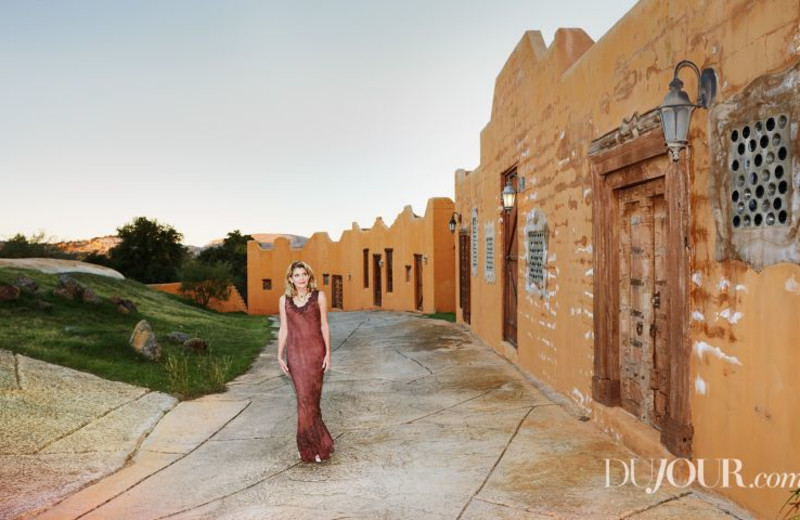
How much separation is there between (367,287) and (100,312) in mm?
16327

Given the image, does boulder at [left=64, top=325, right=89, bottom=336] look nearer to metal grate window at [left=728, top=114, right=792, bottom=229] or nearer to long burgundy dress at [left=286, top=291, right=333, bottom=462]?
long burgundy dress at [left=286, top=291, right=333, bottom=462]

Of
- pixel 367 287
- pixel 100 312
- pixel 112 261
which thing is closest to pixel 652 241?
pixel 100 312

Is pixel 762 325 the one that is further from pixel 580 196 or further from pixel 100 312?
pixel 100 312

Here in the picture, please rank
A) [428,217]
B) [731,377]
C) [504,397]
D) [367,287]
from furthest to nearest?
[367,287] → [428,217] → [504,397] → [731,377]

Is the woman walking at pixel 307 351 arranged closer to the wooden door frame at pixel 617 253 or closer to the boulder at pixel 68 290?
the wooden door frame at pixel 617 253

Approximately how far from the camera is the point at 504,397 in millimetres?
7062

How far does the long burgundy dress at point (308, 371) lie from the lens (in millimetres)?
5031

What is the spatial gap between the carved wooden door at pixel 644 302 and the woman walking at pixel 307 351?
2.64 meters

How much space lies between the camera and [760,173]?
3361mm

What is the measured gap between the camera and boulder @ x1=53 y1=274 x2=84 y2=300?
11921 mm

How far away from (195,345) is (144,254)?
3217cm

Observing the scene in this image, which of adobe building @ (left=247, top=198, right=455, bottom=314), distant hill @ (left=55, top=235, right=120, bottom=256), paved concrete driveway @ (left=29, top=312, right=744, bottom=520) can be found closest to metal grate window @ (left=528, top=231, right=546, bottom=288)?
paved concrete driveway @ (left=29, top=312, right=744, bottom=520)

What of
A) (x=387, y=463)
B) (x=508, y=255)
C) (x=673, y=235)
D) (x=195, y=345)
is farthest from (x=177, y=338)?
(x=673, y=235)

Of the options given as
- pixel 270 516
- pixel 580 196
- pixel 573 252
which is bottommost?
pixel 270 516
